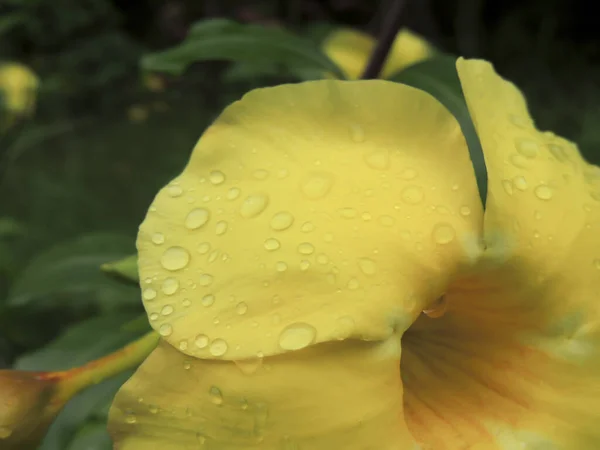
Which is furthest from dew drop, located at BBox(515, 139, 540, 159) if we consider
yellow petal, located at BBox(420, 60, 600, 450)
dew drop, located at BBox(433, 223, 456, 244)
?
dew drop, located at BBox(433, 223, 456, 244)

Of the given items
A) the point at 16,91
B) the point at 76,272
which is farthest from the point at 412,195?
the point at 16,91

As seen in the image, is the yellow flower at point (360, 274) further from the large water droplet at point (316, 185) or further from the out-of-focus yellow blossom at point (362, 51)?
the out-of-focus yellow blossom at point (362, 51)

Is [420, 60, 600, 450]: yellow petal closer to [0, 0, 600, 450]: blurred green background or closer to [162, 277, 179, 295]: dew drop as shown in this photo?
[162, 277, 179, 295]: dew drop

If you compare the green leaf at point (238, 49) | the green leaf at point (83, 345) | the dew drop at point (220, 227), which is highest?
the dew drop at point (220, 227)

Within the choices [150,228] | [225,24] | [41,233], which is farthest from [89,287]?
[41,233]

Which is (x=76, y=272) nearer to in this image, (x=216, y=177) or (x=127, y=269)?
(x=127, y=269)

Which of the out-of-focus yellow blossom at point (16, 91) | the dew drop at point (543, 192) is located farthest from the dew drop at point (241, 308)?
the out-of-focus yellow blossom at point (16, 91)
